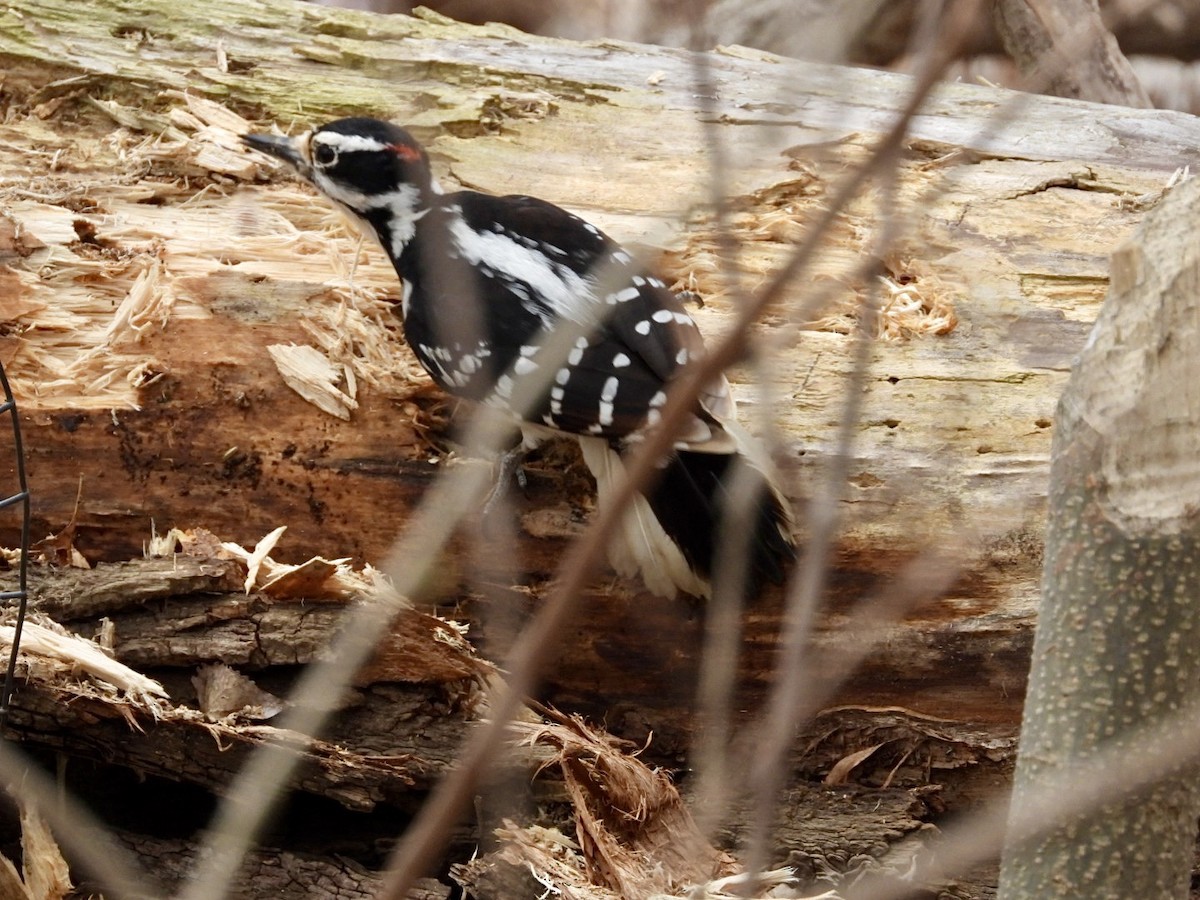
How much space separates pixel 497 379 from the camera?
2.47 meters

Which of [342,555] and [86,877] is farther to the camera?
[342,555]

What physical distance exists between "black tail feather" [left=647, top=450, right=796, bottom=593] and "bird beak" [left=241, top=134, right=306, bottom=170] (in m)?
1.20

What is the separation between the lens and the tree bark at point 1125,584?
3.55 ft

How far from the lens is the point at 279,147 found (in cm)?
286

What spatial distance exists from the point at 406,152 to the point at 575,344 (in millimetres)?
782

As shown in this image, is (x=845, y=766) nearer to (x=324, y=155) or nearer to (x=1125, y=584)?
(x=1125, y=584)

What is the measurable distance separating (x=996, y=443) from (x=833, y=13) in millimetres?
1521

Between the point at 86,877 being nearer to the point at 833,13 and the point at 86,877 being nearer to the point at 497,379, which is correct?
the point at 497,379

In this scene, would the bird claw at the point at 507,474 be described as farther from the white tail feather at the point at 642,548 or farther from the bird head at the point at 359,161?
the bird head at the point at 359,161

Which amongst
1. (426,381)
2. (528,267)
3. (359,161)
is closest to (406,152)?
(359,161)

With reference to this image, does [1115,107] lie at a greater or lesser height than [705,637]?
greater

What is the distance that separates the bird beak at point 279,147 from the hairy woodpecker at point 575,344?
0.06 meters

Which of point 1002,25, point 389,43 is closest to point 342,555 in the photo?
point 389,43

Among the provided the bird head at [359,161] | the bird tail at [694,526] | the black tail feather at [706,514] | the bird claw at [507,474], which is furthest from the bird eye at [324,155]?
the black tail feather at [706,514]
